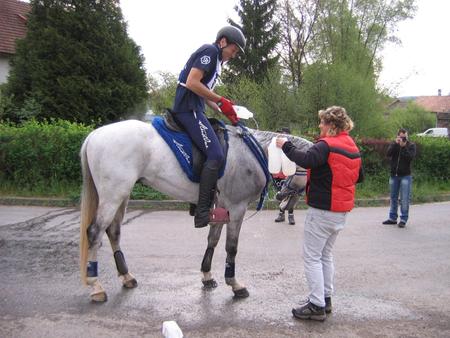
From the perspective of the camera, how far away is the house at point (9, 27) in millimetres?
25375

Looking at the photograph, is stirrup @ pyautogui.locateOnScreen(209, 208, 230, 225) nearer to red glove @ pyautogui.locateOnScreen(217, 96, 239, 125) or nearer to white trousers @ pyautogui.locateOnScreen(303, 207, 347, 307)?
white trousers @ pyautogui.locateOnScreen(303, 207, 347, 307)

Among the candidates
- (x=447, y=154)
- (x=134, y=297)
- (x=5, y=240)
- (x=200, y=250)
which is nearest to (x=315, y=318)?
(x=134, y=297)

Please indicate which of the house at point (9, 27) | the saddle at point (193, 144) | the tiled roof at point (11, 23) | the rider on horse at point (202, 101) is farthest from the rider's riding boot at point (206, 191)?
the tiled roof at point (11, 23)

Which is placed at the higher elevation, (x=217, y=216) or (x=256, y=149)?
(x=256, y=149)

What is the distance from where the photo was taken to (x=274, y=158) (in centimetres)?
488

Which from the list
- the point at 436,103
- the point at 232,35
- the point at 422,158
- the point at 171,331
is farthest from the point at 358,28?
the point at 436,103

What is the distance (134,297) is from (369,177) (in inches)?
429

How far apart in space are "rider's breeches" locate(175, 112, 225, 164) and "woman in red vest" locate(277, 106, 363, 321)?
67 centimetres

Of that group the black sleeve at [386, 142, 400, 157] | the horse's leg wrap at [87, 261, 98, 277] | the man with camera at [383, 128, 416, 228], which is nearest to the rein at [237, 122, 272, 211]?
the horse's leg wrap at [87, 261, 98, 277]

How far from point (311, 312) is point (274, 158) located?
1.64 metres

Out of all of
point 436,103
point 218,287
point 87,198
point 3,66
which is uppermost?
point 436,103

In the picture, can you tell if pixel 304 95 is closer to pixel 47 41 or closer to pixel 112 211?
pixel 47 41

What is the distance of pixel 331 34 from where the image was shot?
30.9 meters

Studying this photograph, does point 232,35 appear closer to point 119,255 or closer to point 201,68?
point 201,68
